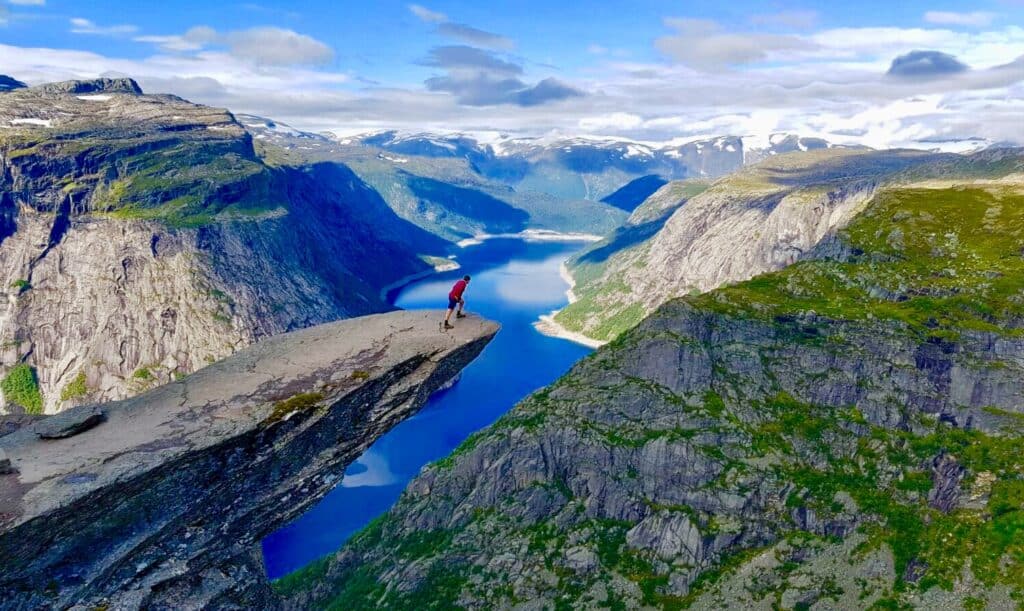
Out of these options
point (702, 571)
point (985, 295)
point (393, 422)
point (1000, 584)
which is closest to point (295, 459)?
point (393, 422)

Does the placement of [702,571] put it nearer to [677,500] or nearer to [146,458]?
[677,500]

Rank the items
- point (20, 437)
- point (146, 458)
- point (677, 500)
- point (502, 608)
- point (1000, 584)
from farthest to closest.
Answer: point (677, 500), point (502, 608), point (1000, 584), point (20, 437), point (146, 458)

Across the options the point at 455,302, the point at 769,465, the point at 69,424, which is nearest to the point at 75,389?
the point at 769,465

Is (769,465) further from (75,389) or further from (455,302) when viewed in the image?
(75,389)

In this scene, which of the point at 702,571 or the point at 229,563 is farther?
the point at 702,571

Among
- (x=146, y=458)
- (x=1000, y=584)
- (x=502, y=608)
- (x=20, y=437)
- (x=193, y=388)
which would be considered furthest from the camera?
(x=502, y=608)

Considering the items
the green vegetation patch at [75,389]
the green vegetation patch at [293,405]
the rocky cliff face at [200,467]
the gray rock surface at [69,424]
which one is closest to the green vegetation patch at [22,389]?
the green vegetation patch at [75,389]

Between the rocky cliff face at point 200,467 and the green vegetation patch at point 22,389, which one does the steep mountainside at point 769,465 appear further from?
the green vegetation patch at point 22,389

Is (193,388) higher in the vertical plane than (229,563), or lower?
higher
